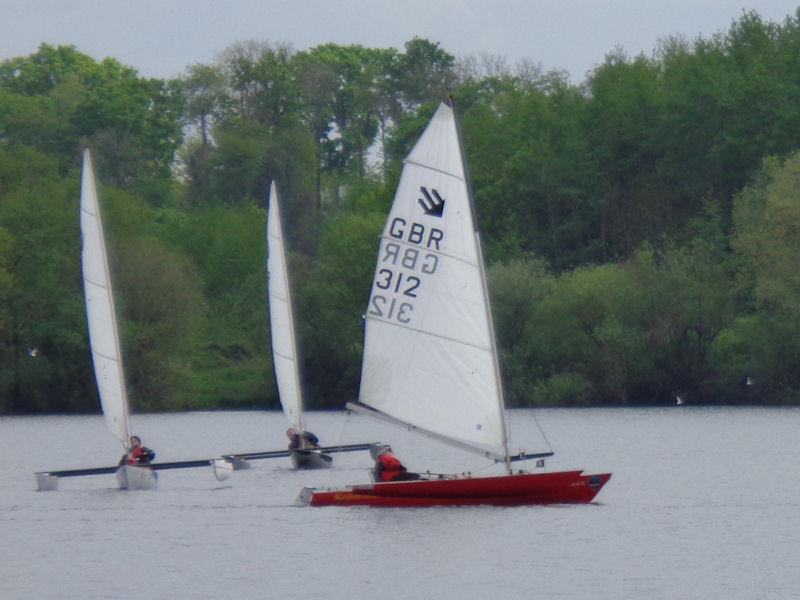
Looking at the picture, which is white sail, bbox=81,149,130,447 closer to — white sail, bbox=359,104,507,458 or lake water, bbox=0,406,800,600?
lake water, bbox=0,406,800,600

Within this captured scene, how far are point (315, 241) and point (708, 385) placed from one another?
40872 mm

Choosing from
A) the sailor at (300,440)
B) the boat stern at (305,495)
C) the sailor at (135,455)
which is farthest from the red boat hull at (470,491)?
the sailor at (300,440)

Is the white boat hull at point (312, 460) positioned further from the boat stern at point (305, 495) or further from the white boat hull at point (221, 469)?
the boat stern at point (305, 495)

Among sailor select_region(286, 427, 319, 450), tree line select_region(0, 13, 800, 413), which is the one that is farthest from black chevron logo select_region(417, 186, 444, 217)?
tree line select_region(0, 13, 800, 413)

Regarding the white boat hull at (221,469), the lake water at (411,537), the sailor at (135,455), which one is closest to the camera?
the lake water at (411,537)

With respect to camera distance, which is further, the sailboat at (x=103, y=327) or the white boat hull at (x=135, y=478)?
the white boat hull at (x=135, y=478)

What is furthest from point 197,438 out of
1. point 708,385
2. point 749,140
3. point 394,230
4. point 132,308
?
point 749,140

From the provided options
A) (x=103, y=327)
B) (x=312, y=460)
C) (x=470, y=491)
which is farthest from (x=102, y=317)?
(x=470, y=491)

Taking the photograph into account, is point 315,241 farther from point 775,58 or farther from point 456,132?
point 456,132

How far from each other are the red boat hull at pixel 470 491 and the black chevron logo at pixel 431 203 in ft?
16.0

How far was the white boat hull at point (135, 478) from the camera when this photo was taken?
135 feet

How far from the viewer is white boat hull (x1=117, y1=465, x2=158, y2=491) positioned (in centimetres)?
4122

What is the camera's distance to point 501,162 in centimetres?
→ 10375

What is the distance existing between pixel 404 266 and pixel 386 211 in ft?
209
